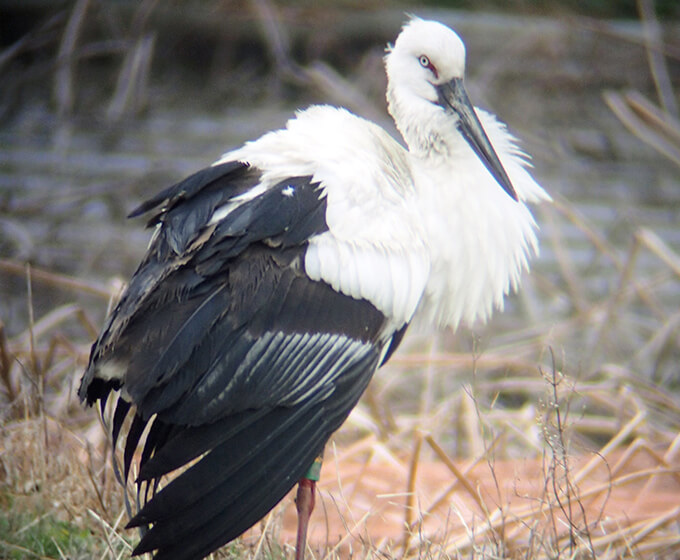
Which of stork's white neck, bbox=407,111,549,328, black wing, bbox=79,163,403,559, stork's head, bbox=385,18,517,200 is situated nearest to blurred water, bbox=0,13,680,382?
stork's white neck, bbox=407,111,549,328

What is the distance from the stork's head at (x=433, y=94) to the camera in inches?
133

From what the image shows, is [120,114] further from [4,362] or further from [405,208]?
[405,208]

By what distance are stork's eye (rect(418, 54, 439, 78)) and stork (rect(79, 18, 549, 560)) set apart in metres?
0.04

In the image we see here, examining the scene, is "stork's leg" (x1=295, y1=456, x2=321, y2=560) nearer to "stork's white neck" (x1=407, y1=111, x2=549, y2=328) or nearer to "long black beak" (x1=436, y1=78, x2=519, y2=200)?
"stork's white neck" (x1=407, y1=111, x2=549, y2=328)

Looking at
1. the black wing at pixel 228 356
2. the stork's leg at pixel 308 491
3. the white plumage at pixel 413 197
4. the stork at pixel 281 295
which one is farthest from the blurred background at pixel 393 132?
the black wing at pixel 228 356

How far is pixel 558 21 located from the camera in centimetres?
932

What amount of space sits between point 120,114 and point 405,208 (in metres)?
5.39

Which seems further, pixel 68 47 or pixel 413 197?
pixel 68 47

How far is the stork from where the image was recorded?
255 cm

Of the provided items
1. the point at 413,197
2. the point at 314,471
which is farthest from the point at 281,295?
the point at 413,197

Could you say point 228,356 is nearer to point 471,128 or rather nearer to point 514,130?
point 471,128

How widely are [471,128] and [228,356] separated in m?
1.31

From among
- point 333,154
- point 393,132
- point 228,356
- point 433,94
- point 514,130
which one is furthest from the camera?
point 393,132

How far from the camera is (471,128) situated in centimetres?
336
